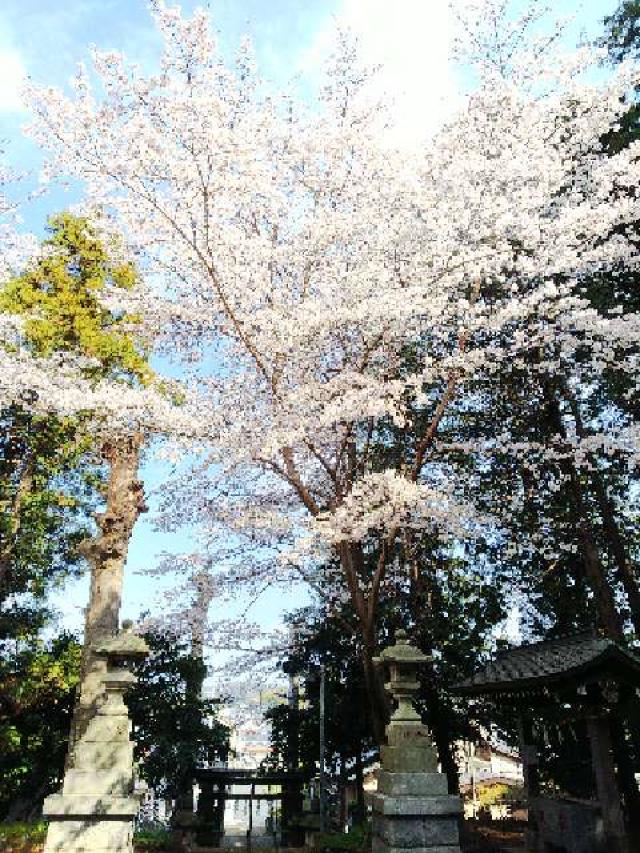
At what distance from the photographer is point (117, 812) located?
646cm

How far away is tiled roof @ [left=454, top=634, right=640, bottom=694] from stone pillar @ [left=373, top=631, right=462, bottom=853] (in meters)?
2.89

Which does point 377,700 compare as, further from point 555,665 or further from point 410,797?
point 555,665

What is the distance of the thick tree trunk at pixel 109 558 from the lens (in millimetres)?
8531

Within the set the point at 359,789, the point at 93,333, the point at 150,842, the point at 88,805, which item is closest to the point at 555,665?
the point at 88,805

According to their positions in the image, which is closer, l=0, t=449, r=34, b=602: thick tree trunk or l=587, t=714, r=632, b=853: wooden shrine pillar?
l=587, t=714, r=632, b=853: wooden shrine pillar

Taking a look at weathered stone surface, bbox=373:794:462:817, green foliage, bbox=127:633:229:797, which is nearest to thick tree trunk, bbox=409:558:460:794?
green foliage, bbox=127:633:229:797

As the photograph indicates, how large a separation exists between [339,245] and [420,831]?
817 centimetres

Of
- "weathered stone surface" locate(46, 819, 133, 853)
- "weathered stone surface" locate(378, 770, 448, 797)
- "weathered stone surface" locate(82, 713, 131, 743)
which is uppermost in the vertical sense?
"weathered stone surface" locate(82, 713, 131, 743)

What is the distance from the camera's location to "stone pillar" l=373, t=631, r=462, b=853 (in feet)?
20.4

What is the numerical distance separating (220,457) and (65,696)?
8.21 meters

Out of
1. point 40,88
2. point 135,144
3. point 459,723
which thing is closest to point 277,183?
point 135,144

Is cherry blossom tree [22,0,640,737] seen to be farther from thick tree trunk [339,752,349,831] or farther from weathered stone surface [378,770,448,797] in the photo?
thick tree trunk [339,752,349,831]

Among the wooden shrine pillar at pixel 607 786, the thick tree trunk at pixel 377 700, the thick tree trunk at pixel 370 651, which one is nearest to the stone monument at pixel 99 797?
the thick tree trunk at pixel 370 651

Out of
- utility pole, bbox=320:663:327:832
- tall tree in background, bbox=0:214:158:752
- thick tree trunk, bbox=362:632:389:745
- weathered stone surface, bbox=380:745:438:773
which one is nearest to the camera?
weathered stone surface, bbox=380:745:438:773
